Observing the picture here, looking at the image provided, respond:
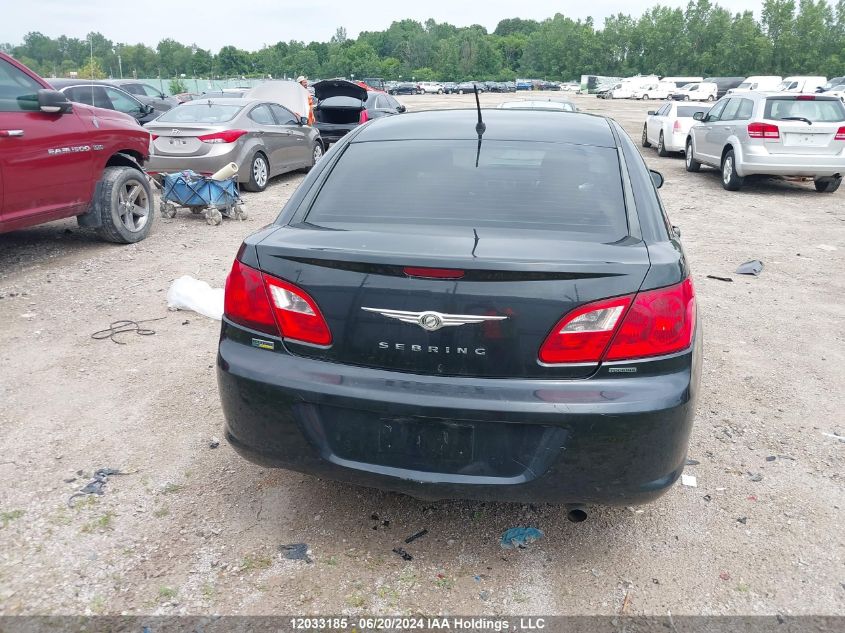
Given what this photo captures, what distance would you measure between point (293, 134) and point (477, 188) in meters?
10.4

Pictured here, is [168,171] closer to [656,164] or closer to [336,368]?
[336,368]

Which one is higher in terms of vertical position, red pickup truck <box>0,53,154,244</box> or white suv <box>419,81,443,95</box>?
white suv <box>419,81,443,95</box>

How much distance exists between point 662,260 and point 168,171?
9628 mm

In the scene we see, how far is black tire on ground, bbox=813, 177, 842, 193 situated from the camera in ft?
39.1

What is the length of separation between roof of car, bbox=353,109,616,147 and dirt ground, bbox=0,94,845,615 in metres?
1.72

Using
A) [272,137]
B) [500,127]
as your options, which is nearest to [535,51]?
[272,137]

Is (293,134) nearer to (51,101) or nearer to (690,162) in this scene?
(51,101)

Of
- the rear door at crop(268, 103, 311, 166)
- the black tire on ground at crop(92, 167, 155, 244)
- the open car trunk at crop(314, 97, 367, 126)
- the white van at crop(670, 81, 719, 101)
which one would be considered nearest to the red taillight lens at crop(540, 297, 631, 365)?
the black tire on ground at crop(92, 167, 155, 244)

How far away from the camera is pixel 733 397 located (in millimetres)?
4223

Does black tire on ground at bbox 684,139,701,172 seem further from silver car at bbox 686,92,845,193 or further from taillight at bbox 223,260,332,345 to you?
taillight at bbox 223,260,332,345

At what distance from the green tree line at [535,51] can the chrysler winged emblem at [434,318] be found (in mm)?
61933

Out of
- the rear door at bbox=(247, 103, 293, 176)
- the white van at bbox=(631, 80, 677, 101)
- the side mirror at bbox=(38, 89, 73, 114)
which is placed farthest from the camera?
the white van at bbox=(631, 80, 677, 101)

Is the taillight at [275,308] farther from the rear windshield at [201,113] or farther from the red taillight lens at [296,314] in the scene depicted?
the rear windshield at [201,113]

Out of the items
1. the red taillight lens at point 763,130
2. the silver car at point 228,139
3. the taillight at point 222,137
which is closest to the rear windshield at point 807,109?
the red taillight lens at point 763,130
